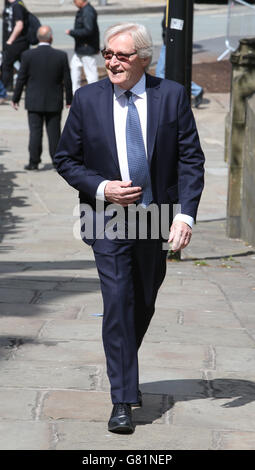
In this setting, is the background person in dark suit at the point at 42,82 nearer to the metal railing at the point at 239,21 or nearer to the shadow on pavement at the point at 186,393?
the metal railing at the point at 239,21

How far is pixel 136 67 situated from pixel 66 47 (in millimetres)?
20258

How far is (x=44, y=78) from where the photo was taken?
13414mm

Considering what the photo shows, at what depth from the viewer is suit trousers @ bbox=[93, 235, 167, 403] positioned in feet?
14.0

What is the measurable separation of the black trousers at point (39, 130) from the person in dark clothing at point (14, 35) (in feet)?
15.0

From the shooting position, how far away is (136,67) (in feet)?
14.0

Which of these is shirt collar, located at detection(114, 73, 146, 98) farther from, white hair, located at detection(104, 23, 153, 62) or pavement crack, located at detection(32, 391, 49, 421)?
pavement crack, located at detection(32, 391, 49, 421)

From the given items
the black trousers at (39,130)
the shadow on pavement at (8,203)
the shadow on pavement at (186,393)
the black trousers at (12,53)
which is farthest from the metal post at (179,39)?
the black trousers at (12,53)

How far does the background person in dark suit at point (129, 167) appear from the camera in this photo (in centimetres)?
425

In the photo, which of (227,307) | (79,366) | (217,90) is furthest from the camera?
(217,90)

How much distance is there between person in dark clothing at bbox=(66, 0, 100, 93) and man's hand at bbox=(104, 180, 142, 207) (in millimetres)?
12856

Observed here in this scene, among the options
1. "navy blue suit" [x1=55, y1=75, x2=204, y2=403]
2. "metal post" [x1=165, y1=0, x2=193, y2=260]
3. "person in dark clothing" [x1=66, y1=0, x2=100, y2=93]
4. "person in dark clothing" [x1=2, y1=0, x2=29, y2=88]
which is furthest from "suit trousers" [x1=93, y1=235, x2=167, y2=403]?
"person in dark clothing" [x1=2, y1=0, x2=29, y2=88]

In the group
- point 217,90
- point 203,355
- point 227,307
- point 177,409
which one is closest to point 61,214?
point 227,307
